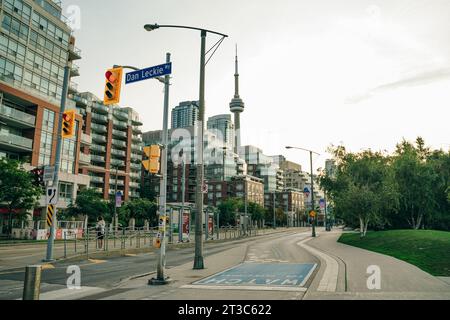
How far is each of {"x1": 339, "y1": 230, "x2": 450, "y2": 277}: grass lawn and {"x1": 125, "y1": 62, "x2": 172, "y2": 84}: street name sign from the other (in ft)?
37.1

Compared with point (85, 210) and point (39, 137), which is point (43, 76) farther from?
point (85, 210)

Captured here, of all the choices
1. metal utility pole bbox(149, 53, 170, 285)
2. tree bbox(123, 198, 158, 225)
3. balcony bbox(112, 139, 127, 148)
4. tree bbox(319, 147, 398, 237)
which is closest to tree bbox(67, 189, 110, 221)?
tree bbox(123, 198, 158, 225)

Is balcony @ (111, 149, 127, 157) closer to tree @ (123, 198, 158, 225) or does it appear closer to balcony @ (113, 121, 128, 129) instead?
balcony @ (113, 121, 128, 129)

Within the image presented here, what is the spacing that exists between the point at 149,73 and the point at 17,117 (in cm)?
3957

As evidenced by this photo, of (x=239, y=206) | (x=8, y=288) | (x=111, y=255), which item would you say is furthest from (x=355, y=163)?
(x=239, y=206)

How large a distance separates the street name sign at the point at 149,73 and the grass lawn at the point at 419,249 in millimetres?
11313

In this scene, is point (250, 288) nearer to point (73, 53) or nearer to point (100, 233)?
point (100, 233)

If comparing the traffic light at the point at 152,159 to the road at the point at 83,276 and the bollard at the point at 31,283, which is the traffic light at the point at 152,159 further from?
the bollard at the point at 31,283

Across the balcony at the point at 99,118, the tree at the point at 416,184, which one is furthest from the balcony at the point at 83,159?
the tree at the point at 416,184

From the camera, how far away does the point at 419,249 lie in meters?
18.5

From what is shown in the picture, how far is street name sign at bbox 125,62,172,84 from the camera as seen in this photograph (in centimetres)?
1186

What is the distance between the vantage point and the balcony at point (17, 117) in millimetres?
42481
